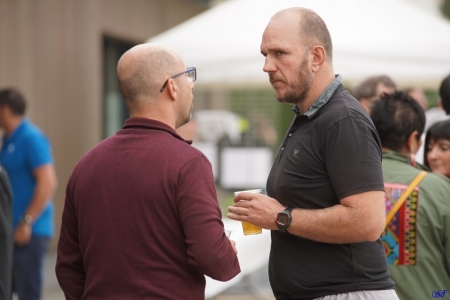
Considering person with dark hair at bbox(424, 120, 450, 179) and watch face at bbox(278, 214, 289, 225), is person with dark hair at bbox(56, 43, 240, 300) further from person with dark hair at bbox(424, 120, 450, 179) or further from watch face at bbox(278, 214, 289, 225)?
person with dark hair at bbox(424, 120, 450, 179)

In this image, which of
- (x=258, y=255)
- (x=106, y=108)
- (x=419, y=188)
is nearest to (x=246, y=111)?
(x=106, y=108)

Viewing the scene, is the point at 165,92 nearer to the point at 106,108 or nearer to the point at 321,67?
the point at 321,67

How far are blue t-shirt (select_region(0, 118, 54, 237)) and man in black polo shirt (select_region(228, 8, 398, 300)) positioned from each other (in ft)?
13.7

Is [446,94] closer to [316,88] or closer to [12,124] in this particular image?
[316,88]

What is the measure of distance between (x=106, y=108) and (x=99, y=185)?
11.4 m

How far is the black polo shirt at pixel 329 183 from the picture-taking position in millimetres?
2779

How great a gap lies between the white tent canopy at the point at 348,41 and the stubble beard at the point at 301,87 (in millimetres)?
3874

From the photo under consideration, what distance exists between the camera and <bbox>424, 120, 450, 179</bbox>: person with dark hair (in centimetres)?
405

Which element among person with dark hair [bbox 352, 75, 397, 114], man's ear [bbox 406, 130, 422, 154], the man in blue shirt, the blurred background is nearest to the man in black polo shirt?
man's ear [bbox 406, 130, 422, 154]

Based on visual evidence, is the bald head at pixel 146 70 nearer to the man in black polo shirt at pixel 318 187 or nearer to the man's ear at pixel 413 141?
the man in black polo shirt at pixel 318 187

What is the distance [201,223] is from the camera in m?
2.64

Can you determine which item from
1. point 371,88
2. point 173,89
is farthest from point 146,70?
point 371,88

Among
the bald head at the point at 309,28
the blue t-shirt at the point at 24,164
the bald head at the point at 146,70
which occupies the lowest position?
the blue t-shirt at the point at 24,164

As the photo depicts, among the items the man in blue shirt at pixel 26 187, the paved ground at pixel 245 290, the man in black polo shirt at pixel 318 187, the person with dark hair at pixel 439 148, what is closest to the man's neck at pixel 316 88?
the man in black polo shirt at pixel 318 187
